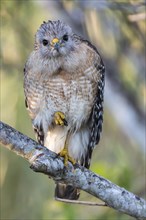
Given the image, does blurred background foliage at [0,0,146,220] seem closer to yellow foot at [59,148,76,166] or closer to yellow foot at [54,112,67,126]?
yellow foot at [54,112,67,126]

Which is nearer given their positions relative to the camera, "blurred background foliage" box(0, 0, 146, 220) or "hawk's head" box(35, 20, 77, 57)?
"hawk's head" box(35, 20, 77, 57)

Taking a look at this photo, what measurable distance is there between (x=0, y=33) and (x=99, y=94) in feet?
6.81

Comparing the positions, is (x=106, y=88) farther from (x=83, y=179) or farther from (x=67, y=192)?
(x=83, y=179)

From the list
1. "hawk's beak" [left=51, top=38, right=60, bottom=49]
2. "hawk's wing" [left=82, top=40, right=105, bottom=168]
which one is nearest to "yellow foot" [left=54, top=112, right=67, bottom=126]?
"hawk's wing" [left=82, top=40, right=105, bottom=168]

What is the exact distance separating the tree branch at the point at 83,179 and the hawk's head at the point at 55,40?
131 centimetres

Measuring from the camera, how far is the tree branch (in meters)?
5.80

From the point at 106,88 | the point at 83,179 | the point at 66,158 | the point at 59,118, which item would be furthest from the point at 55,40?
the point at 106,88

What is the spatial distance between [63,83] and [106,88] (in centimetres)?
210

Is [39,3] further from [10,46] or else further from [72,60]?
[72,60]

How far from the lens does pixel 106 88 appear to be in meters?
9.08

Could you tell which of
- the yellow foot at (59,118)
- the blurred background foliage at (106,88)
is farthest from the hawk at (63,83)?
the blurred background foliage at (106,88)

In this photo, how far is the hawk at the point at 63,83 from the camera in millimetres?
7055

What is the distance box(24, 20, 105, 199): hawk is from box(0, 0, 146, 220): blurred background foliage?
0.91m

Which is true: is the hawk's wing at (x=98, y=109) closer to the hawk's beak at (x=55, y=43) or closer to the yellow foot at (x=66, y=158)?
the hawk's beak at (x=55, y=43)
